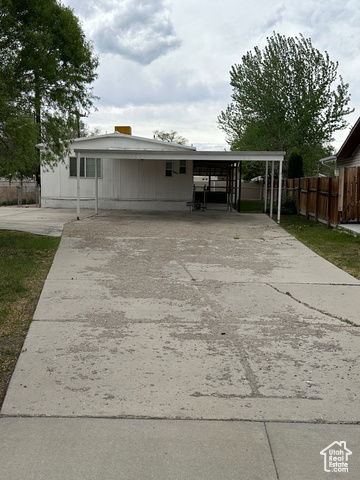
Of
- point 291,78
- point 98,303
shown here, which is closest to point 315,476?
point 98,303

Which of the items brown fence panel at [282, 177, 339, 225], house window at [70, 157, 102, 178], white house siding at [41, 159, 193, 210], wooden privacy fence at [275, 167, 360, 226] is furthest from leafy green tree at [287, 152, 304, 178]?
house window at [70, 157, 102, 178]

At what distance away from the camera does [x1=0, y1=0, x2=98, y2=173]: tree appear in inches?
426

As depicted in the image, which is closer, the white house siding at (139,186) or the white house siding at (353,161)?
the white house siding at (353,161)

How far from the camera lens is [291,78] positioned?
3491 cm

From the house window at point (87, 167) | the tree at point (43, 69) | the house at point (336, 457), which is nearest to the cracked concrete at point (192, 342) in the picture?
the house at point (336, 457)

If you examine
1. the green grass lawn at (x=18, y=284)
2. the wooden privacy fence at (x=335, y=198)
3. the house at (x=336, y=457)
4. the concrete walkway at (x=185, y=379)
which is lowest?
the house at (x=336, y=457)

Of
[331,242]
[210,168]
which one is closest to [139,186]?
[210,168]

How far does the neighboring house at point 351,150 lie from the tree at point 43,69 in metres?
10.5

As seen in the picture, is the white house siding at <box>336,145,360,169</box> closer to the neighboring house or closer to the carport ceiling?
the neighboring house

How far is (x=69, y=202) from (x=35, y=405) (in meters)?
22.4

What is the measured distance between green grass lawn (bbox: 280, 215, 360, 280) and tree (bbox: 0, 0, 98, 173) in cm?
689

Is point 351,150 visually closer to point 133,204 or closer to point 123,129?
point 133,204

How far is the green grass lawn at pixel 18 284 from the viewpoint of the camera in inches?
195

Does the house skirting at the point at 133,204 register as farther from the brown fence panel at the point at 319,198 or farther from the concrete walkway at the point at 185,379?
the concrete walkway at the point at 185,379
